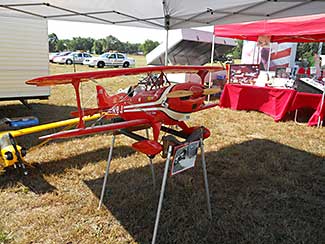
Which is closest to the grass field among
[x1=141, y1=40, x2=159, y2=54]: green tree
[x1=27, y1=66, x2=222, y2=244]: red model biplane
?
[x1=27, y1=66, x2=222, y2=244]: red model biplane

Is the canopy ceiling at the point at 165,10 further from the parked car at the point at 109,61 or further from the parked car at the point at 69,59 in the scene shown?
the parked car at the point at 69,59

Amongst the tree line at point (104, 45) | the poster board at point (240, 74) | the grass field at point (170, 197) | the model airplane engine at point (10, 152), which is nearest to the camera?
the grass field at point (170, 197)

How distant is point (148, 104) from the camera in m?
2.08

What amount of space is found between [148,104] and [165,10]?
2025 mm

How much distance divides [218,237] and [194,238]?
0.68ft

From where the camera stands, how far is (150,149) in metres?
1.84

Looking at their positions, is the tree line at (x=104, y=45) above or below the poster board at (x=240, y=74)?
above

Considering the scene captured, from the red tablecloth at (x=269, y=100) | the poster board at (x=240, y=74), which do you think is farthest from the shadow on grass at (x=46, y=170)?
the poster board at (x=240, y=74)

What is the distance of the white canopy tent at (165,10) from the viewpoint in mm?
3064

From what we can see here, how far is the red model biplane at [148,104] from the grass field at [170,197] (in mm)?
844

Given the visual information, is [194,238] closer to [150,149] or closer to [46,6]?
[150,149]

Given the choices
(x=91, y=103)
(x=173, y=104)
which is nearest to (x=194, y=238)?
(x=173, y=104)

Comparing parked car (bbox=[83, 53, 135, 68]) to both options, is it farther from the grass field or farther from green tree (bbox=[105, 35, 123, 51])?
green tree (bbox=[105, 35, 123, 51])

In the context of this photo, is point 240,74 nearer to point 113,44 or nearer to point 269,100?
point 269,100
